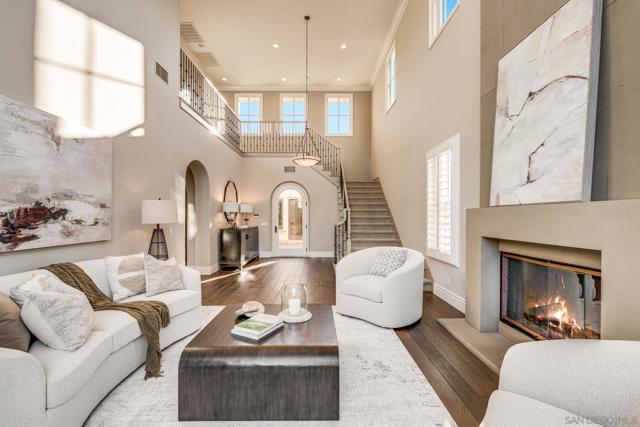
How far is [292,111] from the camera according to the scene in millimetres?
10312

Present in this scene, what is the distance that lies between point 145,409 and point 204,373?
544 mm

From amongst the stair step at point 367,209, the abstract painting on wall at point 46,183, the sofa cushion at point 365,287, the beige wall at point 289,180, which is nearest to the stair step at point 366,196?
the stair step at point 367,209

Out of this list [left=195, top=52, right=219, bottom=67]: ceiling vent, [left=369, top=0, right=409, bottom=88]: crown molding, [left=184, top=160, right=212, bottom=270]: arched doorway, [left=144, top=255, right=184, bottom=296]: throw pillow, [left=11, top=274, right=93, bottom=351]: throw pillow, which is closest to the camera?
[left=11, top=274, right=93, bottom=351]: throw pillow

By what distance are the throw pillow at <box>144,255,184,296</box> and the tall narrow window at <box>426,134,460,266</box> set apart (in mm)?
3445

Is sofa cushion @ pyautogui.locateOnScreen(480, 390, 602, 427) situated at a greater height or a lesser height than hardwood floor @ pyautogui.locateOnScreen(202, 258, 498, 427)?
greater

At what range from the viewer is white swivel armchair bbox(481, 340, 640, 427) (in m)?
1.14

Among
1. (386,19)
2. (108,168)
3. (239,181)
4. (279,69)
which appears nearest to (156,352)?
(108,168)

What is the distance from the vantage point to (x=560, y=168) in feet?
6.96

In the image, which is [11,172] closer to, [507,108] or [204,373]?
[204,373]

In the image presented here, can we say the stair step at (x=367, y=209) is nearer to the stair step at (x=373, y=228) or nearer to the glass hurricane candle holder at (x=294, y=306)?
the stair step at (x=373, y=228)

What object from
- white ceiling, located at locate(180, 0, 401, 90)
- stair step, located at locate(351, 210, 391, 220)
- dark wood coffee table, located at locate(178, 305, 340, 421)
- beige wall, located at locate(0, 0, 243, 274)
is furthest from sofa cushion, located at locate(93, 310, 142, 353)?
white ceiling, located at locate(180, 0, 401, 90)

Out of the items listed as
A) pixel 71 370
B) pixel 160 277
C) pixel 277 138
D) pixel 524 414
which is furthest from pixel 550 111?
pixel 277 138

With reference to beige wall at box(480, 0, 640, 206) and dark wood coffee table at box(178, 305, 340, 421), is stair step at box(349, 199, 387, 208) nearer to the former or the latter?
beige wall at box(480, 0, 640, 206)

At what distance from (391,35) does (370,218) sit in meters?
4.37
